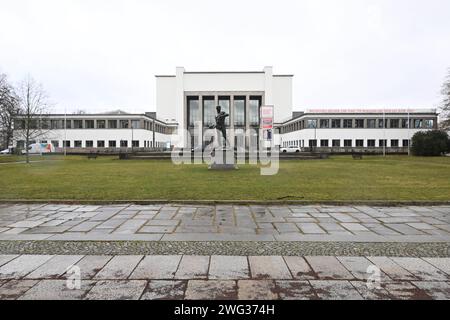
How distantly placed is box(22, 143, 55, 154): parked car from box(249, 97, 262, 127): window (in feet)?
148

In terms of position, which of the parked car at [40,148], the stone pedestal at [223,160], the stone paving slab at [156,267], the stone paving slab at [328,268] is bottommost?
the stone paving slab at [328,268]

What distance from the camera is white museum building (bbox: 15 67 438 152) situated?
62969mm

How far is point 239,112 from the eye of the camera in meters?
77.8

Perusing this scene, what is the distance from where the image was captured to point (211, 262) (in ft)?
13.5

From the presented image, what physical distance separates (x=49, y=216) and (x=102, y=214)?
1.17 meters

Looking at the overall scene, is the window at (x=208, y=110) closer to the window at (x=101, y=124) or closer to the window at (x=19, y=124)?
the window at (x=101, y=124)

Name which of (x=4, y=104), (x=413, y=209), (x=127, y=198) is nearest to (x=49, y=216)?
(x=127, y=198)

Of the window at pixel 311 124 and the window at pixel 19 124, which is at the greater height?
the window at pixel 311 124

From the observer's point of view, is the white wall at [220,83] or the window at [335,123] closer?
the window at [335,123]

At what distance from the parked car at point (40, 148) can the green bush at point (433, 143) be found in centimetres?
6489

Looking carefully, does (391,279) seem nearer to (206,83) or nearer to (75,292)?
(75,292)

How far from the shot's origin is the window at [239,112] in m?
76.6

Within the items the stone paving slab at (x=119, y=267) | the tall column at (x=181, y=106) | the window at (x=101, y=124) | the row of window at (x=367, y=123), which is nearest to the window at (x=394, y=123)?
the row of window at (x=367, y=123)

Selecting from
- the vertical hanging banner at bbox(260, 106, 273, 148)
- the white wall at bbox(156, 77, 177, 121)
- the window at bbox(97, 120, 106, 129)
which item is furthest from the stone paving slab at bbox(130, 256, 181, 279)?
the white wall at bbox(156, 77, 177, 121)
